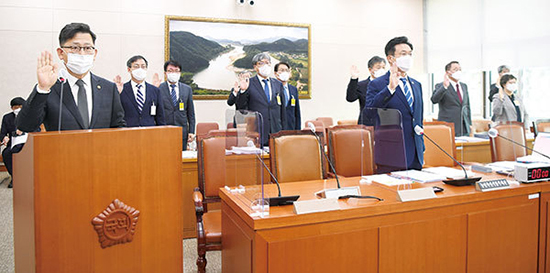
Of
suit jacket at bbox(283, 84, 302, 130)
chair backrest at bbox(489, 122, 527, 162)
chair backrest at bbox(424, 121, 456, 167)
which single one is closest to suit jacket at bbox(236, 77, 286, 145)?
suit jacket at bbox(283, 84, 302, 130)

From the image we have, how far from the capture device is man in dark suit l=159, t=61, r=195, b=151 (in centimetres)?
490

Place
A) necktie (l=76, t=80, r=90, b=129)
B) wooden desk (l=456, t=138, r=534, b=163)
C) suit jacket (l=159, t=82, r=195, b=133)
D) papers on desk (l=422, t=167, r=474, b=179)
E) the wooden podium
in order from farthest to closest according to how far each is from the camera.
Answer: suit jacket (l=159, t=82, r=195, b=133) → wooden desk (l=456, t=138, r=534, b=163) → papers on desk (l=422, t=167, r=474, b=179) → necktie (l=76, t=80, r=90, b=129) → the wooden podium

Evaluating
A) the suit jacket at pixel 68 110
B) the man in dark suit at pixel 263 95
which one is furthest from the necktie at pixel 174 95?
the suit jacket at pixel 68 110

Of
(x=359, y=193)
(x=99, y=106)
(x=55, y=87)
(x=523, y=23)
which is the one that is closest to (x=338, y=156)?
(x=359, y=193)

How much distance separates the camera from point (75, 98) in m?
1.95

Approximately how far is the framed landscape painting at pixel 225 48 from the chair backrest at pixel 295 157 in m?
4.95

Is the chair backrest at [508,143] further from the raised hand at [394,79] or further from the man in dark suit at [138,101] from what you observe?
the man in dark suit at [138,101]

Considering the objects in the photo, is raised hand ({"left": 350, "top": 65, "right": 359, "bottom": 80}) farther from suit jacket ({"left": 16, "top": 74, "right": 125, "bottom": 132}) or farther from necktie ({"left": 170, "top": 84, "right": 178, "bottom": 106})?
suit jacket ({"left": 16, "top": 74, "right": 125, "bottom": 132})

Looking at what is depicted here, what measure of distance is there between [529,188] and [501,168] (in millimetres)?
439

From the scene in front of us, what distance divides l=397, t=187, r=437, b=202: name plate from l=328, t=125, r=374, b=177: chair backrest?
1072 mm

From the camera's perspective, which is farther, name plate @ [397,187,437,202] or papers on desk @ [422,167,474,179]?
papers on desk @ [422,167,474,179]

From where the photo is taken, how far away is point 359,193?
1.88 meters

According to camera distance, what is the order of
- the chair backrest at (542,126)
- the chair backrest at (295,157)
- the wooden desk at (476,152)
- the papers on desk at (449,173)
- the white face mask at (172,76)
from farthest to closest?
the white face mask at (172,76) < the chair backrest at (542,126) < the wooden desk at (476,152) < the chair backrest at (295,157) < the papers on desk at (449,173)

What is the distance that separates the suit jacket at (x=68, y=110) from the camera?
5.59 feet
